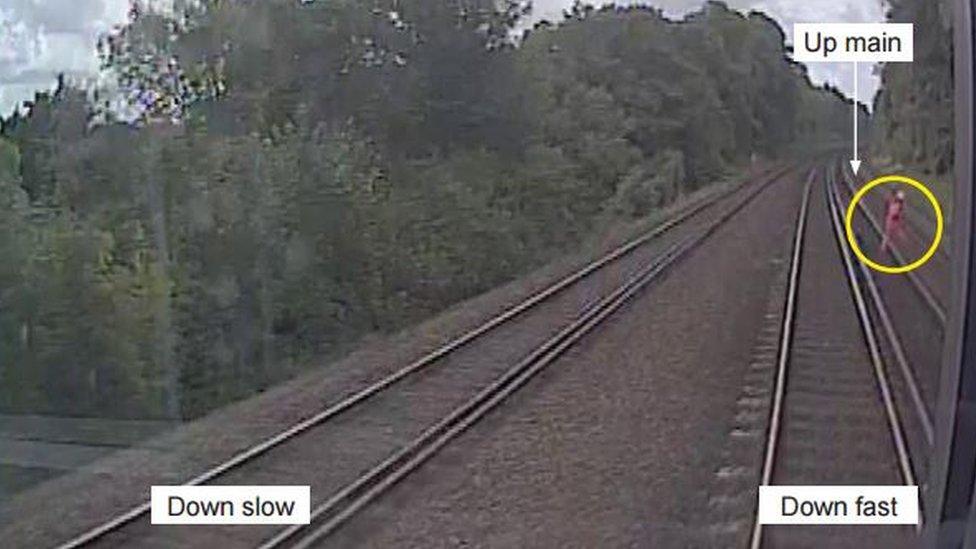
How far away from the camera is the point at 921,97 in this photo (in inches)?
63.9

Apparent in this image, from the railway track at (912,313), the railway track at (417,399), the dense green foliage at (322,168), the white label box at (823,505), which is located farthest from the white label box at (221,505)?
the railway track at (912,313)

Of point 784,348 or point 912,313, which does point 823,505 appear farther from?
point 784,348

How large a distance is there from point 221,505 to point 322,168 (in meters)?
0.78

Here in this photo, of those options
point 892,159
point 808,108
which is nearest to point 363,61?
point 808,108

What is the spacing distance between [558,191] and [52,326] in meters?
Result: 1.02

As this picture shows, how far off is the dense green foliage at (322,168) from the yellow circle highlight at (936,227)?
0.19 metres

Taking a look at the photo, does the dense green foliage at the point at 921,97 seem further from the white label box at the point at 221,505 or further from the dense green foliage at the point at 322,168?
the white label box at the point at 221,505

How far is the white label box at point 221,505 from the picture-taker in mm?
1901

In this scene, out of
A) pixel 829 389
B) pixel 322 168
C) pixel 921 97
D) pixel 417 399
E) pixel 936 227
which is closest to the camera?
pixel 936 227

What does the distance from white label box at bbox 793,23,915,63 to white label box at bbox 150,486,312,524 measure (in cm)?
105

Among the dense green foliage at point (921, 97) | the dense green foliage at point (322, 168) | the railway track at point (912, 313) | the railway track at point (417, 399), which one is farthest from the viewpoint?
the dense green foliage at point (322, 168)

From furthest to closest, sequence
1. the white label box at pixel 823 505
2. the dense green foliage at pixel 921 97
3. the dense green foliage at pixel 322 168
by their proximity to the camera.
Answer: the dense green foliage at pixel 322 168 → the white label box at pixel 823 505 → the dense green foliage at pixel 921 97

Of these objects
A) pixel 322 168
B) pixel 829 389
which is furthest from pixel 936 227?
pixel 322 168

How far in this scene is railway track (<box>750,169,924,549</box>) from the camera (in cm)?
196
